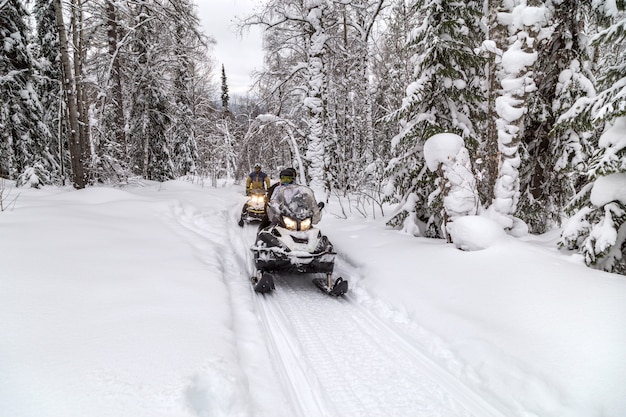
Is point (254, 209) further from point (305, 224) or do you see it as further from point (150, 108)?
point (150, 108)

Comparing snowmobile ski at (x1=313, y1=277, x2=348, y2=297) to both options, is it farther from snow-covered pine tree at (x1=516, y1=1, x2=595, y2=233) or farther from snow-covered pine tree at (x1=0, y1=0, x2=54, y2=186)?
snow-covered pine tree at (x1=0, y1=0, x2=54, y2=186)

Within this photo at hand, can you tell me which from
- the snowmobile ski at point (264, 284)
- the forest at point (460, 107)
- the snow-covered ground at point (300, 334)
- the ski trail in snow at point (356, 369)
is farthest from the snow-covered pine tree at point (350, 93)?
the ski trail in snow at point (356, 369)

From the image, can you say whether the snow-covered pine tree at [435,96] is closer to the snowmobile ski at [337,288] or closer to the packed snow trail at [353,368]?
the snowmobile ski at [337,288]

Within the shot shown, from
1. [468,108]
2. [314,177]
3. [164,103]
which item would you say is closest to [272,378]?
[468,108]

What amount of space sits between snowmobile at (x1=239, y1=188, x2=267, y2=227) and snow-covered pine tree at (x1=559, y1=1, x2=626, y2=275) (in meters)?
8.52

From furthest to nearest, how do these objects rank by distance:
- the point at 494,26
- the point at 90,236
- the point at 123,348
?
the point at 494,26 → the point at 90,236 → the point at 123,348

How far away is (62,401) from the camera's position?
7.97 ft

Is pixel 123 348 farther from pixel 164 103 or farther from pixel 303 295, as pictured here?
pixel 164 103

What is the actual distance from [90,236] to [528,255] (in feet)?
24.2

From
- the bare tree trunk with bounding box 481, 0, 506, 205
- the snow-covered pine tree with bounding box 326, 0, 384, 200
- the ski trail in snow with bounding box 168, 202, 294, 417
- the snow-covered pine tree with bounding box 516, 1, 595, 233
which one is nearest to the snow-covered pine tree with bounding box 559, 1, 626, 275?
the snow-covered pine tree with bounding box 516, 1, 595, 233

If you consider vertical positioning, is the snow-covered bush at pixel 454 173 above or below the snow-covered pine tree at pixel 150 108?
below

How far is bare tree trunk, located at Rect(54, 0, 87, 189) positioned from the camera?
936cm

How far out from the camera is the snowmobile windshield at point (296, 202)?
7.05 meters

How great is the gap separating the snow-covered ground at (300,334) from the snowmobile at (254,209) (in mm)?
4567
